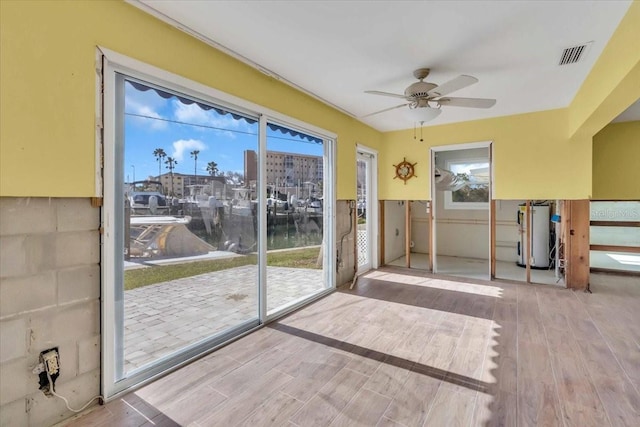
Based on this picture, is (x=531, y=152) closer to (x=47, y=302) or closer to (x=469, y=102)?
(x=469, y=102)

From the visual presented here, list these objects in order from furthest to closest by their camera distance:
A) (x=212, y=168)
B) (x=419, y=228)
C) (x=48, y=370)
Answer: (x=419, y=228) → (x=212, y=168) → (x=48, y=370)

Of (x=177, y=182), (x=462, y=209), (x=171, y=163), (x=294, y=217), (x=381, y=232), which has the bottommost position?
(x=381, y=232)

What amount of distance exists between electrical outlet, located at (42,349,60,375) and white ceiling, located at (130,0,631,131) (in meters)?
2.26

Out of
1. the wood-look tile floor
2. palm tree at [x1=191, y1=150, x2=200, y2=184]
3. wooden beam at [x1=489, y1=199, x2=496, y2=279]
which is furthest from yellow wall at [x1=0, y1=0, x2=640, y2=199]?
the wood-look tile floor

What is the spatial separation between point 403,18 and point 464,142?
3.26 m

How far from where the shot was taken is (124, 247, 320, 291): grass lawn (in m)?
2.15

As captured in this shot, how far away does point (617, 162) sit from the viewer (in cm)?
483

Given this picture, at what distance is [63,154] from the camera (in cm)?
171

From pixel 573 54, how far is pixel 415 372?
10.3ft

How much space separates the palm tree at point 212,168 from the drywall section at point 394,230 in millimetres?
3896

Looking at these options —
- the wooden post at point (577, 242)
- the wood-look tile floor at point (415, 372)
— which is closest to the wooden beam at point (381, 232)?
the wood-look tile floor at point (415, 372)

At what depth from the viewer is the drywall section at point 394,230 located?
5.97m

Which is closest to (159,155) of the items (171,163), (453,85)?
(171,163)

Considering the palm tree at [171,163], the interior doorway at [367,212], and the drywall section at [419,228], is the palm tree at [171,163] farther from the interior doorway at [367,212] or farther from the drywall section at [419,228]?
the drywall section at [419,228]
